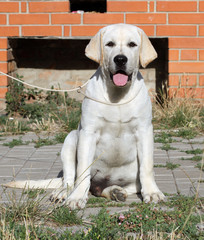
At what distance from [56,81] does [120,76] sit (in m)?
4.59

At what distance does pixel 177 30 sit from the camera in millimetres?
7445

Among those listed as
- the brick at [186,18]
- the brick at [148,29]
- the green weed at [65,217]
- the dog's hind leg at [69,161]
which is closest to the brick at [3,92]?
the brick at [148,29]

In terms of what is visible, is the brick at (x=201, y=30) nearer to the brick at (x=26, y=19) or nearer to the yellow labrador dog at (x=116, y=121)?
the brick at (x=26, y=19)

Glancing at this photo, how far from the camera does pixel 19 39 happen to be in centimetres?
825

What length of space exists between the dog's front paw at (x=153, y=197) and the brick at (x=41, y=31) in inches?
170

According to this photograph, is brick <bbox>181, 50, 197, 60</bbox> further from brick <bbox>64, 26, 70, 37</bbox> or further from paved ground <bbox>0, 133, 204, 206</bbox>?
brick <bbox>64, 26, 70, 37</bbox>

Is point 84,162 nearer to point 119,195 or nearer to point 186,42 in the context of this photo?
point 119,195

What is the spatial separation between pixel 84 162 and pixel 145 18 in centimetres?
415

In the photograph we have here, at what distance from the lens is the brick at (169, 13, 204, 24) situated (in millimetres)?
7422

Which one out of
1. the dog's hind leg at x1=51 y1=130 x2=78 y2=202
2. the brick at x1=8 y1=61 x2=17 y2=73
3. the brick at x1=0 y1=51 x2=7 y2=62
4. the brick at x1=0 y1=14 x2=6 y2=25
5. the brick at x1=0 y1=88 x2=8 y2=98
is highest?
the brick at x1=0 y1=14 x2=6 y2=25

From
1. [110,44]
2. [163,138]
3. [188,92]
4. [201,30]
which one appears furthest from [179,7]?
[110,44]

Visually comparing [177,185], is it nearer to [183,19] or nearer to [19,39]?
[183,19]

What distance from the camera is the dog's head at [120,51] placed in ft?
12.2

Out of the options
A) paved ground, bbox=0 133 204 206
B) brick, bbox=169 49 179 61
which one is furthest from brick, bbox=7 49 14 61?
brick, bbox=169 49 179 61
